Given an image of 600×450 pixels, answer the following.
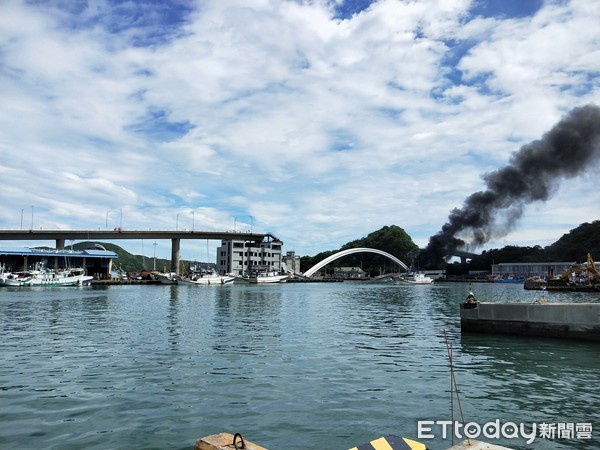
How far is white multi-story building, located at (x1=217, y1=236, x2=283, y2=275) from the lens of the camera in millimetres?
190375

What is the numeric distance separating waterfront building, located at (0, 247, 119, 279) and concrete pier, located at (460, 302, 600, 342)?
123m

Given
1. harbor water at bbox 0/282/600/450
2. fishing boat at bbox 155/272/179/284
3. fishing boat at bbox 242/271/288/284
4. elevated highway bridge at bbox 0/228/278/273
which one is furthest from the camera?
fishing boat at bbox 242/271/288/284

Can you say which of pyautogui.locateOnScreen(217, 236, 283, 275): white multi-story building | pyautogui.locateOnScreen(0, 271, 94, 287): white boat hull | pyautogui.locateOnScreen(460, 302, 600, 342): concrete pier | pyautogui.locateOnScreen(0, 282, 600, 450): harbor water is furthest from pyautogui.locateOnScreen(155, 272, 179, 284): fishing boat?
pyautogui.locateOnScreen(460, 302, 600, 342): concrete pier

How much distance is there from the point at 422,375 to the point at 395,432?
255 inches

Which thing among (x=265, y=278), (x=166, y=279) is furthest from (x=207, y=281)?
(x=265, y=278)

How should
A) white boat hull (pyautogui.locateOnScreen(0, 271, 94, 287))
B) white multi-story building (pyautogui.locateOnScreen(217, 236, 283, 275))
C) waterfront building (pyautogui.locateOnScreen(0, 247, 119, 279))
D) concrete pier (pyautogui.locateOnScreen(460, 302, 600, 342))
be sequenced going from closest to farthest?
concrete pier (pyautogui.locateOnScreen(460, 302, 600, 342)) < white boat hull (pyautogui.locateOnScreen(0, 271, 94, 287)) < waterfront building (pyautogui.locateOnScreen(0, 247, 119, 279)) < white multi-story building (pyautogui.locateOnScreen(217, 236, 283, 275))

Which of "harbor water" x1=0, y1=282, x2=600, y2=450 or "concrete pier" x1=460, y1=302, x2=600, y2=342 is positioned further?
"concrete pier" x1=460, y1=302, x2=600, y2=342

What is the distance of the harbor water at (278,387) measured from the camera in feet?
35.2

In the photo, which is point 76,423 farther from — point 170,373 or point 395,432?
point 395,432

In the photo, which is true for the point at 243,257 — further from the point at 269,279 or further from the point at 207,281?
the point at 207,281

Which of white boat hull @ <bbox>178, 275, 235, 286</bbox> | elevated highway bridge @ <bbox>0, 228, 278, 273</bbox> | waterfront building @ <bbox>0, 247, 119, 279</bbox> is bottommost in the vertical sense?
white boat hull @ <bbox>178, 275, 235, 286</bbox>

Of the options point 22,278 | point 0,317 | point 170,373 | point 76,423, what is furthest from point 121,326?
point 22,278

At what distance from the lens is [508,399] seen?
13.7m

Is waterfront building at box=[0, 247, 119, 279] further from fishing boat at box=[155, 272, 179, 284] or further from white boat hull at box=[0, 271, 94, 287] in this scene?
fishing boat at box=[155, 272, 179, 284]
